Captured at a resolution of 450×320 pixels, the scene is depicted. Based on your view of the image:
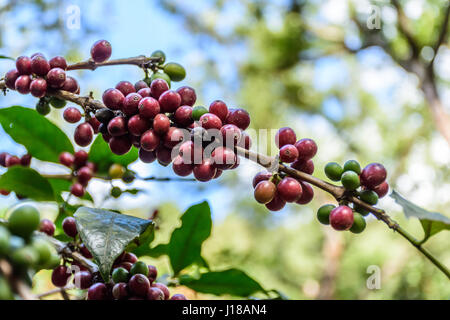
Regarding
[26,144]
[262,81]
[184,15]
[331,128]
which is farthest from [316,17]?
[26,144]

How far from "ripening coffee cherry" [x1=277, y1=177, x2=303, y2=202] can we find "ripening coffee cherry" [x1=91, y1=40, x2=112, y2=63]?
0.80 feet

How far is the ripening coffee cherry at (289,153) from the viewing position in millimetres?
342

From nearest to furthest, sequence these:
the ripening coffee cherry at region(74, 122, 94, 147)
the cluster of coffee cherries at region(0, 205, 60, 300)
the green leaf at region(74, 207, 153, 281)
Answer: the cluster of coffee cherries at region(0, 205, 60, 300) < the green leaf at region(74, 207, 153, 281) < the ripening coffee cherry at region(74, 122, 94, 147)

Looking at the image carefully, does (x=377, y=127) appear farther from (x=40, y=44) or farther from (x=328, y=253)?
(x=40, y=44)

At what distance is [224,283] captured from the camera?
20.0 inches

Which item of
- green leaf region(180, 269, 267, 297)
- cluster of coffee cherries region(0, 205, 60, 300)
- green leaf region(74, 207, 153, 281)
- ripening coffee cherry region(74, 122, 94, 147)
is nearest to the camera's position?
cluster of coffee cherries region(0, 205, 60, 300)

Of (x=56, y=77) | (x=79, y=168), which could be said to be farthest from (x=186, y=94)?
(x=79, y=168)

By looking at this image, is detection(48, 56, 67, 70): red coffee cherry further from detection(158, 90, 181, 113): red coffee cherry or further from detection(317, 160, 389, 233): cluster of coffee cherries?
detection(317, 160, 389, 233): cluster of coffee cherries

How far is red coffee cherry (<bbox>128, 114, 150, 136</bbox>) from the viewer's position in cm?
34

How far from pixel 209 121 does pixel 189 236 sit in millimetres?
237

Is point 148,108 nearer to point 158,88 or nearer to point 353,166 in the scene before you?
point 158,88

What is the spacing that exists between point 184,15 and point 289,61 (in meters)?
1.66

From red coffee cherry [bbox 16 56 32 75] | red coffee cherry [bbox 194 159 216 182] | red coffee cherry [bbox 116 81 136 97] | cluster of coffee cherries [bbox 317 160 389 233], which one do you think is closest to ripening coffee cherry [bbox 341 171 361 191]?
cluster of coffee cherries [bbox 317 160 389 233]
